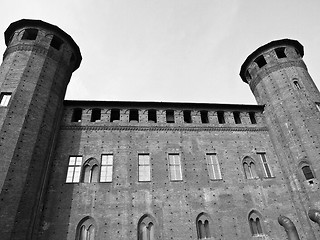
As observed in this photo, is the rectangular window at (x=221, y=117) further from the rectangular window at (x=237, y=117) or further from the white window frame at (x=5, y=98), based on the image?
the white window frame at (x=5, y=98)

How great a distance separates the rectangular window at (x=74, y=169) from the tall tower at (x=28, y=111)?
1.14 metres

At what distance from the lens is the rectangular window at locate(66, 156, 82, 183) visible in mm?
13815

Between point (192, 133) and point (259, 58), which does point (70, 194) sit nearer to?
point (192, 133)

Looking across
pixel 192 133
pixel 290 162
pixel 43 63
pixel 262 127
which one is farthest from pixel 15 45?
pixel 290 162

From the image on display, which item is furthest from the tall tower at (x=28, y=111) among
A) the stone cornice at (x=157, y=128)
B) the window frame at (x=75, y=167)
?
the stone cornice at (x=157, y=128)

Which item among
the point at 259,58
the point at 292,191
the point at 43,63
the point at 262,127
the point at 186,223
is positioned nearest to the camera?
the point at 186,223

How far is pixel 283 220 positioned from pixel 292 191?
74.5 inches

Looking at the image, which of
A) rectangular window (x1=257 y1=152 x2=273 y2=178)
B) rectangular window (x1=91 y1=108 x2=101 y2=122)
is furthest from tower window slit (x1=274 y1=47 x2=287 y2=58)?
rectangular window (x1=91 y1=108 x2=101 y2=122)

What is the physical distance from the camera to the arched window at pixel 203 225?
12.9m

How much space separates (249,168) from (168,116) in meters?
5.96

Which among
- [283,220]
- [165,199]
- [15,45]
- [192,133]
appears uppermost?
[15,45]

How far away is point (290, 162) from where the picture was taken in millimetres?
15094

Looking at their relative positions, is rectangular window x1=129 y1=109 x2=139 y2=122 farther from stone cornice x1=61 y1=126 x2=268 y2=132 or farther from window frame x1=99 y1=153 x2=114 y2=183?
window frame x1=99 y1=153 x2=114 y2=183

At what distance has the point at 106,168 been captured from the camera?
47.3 ft
